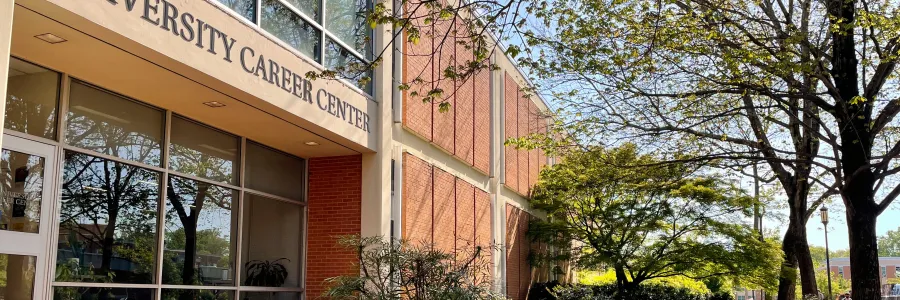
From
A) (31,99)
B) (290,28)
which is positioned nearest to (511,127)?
→ (290,28)

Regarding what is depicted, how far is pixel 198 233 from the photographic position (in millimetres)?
11789

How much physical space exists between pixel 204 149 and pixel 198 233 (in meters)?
1.16

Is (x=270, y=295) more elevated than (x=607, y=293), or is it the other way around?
(x=270, y=295)

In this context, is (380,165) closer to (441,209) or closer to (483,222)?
(441,209)

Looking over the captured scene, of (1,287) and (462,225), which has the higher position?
(462,225)

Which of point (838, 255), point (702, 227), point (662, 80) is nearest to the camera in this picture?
point (662, 80)

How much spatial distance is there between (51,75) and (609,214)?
1822 centimetres

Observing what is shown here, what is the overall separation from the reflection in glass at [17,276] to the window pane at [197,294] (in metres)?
2.30

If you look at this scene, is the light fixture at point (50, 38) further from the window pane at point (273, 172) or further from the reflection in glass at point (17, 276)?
the window pane at point (273, 172)

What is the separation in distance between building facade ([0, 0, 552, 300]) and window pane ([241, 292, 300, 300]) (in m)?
0.04

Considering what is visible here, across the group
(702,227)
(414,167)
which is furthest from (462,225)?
(702,227)

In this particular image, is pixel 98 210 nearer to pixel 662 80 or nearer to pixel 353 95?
pixel 353 95

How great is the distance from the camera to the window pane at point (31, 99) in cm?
883

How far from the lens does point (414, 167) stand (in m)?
15.6
